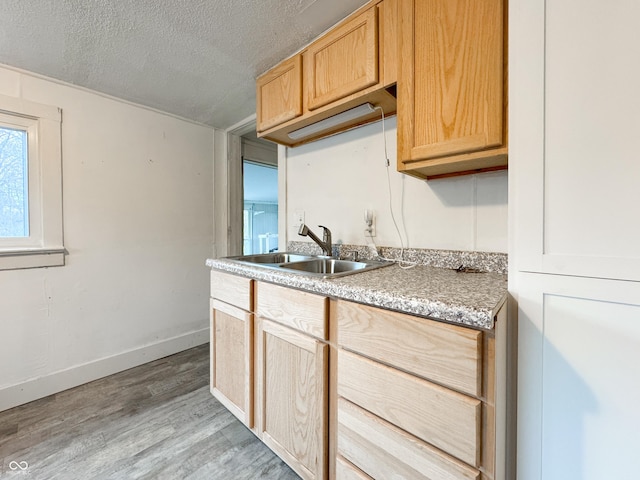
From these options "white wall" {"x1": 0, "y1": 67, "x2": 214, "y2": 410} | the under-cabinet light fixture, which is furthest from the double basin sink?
"white wall" {"x1": 0, "y1": 67, "x2": 214, "y2": 410}

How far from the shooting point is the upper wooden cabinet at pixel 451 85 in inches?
35.0

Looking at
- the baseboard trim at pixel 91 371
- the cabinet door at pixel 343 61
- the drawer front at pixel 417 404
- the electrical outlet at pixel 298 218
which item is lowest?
the baseboard trim at pixel 91 371

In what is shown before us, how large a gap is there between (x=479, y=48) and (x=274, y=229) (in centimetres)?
769

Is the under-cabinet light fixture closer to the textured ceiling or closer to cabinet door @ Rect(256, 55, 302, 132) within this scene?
cabinet door @ Rect(256, 55, 302, 132)

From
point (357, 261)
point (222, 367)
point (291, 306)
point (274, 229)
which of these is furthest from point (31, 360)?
point (274, 229)

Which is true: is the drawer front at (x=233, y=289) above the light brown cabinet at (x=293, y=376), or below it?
above

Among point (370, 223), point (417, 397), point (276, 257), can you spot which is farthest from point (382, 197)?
point (417, 397)

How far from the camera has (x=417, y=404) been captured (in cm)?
73

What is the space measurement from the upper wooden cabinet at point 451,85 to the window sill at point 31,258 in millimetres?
2246

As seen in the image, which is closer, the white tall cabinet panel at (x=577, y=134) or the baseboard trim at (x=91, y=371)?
the white tall cabinet panel at (x=577, y=134)

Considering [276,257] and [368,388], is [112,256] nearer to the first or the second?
[276,257]

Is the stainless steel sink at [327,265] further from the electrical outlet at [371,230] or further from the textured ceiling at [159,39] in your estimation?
the textured ceiling at [159,39]

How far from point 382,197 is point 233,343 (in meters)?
1.11

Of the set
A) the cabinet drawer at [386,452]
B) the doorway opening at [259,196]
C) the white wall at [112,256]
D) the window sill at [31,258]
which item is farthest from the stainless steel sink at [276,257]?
the doorway opening at [259,196]
